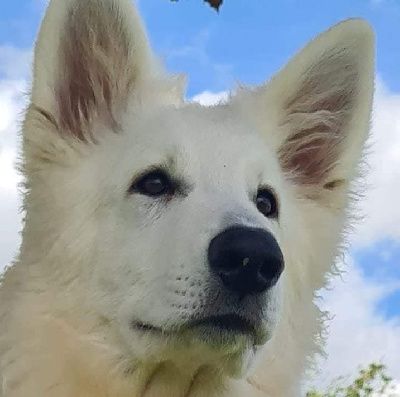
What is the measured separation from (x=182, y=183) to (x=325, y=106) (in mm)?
1272

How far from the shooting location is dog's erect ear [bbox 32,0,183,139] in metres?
4.36

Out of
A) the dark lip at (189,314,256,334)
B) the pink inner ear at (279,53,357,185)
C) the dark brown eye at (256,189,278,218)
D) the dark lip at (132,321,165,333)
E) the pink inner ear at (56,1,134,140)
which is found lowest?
the dark lip at (189,314,256,334)

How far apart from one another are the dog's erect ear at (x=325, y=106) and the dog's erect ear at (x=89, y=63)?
64 cm

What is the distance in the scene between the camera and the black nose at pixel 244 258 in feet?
11.5

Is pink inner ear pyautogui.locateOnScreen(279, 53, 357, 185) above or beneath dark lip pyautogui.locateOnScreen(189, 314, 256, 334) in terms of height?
above

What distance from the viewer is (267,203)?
4363 millimetres

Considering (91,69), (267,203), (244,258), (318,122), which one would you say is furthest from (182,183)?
(318,122)

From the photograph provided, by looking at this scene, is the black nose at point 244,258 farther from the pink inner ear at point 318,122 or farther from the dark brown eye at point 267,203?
the pink inner ear at point 318,122

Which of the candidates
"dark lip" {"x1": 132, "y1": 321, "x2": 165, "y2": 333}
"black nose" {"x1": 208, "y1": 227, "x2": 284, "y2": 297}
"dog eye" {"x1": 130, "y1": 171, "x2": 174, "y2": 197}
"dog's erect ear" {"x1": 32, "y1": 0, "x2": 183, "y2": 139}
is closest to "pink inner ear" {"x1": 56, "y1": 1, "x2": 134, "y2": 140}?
"dog's erect ear" {"x1": 32, "y1": 0, "x2": 183, "y2": 139}


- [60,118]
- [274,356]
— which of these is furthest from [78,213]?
[274,356]

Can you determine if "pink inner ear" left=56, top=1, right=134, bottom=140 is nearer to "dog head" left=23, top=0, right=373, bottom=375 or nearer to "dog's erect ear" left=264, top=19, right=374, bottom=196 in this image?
"dog head" left=23, top=0, right=373, bottom=375

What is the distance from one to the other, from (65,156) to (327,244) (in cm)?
152

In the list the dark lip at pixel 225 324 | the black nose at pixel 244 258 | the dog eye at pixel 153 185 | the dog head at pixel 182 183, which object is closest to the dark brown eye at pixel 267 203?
the dog head at pixel 182 183

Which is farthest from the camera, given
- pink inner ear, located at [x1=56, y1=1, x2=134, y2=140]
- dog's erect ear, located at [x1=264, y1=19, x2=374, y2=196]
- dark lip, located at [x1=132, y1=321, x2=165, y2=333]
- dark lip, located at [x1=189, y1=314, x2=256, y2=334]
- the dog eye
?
dog's erect ear, located at [x1=264, y1=19, x2=374, y2=196]
